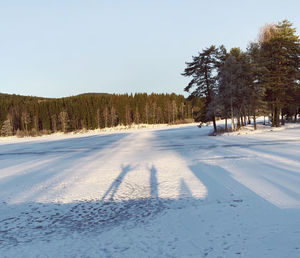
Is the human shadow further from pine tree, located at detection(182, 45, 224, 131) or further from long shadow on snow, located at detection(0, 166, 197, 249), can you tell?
pine tree, located at detection(182, 45, 224, 131)

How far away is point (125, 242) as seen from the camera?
3.73 meters

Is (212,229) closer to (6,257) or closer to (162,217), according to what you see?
(162,217)

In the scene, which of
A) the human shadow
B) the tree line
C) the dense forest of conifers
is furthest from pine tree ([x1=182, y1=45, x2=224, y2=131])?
the dense forest of conifers

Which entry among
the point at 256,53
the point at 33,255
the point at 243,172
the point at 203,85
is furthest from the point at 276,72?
the point at 33,255

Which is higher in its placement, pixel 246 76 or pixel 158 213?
pixel 246 76

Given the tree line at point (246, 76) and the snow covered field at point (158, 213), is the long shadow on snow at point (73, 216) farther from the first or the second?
the tree line at point (246, 76)

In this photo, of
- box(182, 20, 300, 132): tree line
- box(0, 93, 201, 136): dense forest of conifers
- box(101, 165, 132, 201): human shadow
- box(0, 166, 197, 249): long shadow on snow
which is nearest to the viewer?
box(0, 166, 197, 249): long shadow on snow

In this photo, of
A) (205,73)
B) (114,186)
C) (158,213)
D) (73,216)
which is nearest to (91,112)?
(205,73)

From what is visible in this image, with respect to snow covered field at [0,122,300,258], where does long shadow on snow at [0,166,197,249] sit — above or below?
below

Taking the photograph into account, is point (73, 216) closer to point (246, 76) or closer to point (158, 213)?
point (158, 213)

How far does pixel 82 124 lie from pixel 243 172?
9300 centimetres

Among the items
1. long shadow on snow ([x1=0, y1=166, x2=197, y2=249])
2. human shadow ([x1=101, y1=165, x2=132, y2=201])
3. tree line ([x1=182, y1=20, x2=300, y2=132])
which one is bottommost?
long shadow on snow ([x1=0, y1=166, x2=197, y2=249])

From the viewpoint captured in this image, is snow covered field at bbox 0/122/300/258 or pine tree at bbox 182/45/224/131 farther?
pine tree at bbox 182/45/224/131

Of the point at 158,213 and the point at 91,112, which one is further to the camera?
the point at 91,112
